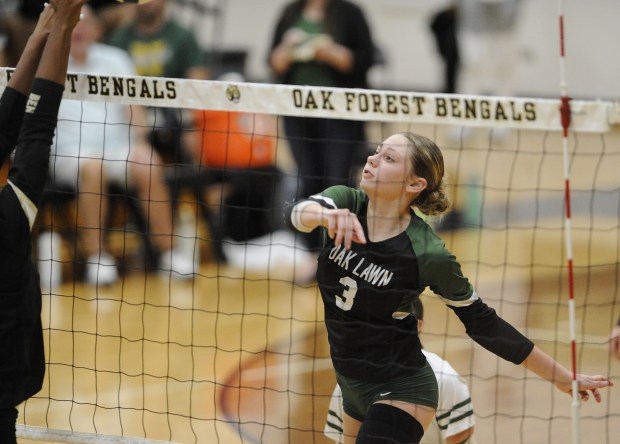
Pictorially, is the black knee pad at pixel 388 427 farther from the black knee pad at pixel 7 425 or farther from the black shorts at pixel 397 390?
the black knee pad at pixel 7 425

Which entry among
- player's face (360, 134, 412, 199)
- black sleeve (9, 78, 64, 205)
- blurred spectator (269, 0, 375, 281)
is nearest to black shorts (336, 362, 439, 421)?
player's face (360, 134, 412, 199)

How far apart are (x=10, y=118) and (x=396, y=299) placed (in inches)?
56.8

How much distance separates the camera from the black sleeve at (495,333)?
352 cm

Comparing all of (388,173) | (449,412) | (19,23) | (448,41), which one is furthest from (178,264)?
(448,41)

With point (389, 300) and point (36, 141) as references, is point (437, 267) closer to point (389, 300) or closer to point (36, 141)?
point (389, 300)

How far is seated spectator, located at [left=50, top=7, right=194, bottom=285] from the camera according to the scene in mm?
7352

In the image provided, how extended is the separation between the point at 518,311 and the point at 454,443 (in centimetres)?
296

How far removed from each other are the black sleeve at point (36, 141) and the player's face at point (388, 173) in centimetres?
108

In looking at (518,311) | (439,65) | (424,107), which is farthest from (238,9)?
(424,107)

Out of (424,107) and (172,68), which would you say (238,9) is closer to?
(172,68)

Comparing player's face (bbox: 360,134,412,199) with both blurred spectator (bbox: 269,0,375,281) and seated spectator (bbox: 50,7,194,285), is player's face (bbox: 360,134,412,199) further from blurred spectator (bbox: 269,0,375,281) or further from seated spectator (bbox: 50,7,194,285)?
seated spectator (bbox: 50,7,194,285)

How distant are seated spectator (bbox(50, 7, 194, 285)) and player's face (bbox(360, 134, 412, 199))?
3837 millimetres

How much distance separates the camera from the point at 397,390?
3.57 meters

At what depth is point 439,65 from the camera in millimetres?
14102
